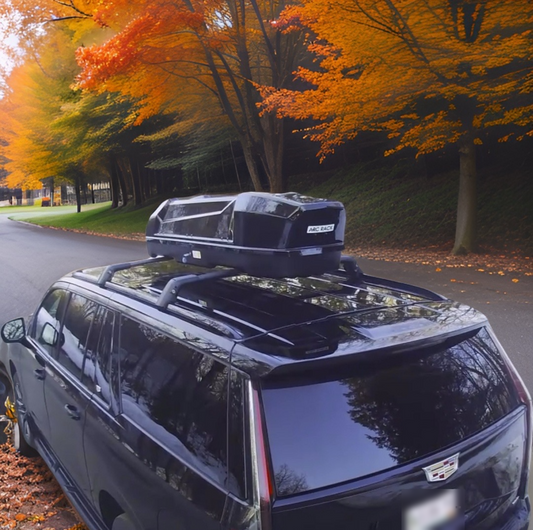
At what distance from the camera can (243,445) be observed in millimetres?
1891

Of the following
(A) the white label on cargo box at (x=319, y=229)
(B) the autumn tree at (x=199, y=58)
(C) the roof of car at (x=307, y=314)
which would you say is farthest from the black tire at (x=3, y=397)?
(B) the autumn tree at (x=199, y=58)

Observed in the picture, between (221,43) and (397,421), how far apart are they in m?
14.9

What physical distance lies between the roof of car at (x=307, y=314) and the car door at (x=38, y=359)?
0.77 metres

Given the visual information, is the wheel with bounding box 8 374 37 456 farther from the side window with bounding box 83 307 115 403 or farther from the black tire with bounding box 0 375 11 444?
the side window with bounding box 83 307 115 403

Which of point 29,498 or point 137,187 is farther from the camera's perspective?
point 137,187

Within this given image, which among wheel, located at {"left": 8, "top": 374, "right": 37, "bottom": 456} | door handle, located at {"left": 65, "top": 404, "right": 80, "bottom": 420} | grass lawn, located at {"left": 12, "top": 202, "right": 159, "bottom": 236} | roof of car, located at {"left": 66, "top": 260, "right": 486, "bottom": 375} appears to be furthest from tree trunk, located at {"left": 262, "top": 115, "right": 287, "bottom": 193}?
door handle, located at {"left": 65, "top": 404, "right": 80, "bottom": 420}

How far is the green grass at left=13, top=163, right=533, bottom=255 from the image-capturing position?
1483cm

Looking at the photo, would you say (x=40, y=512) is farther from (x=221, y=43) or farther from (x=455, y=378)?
(x=221, y=43)

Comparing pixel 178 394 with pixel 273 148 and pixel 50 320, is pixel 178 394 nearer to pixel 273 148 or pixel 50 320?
pixel 50 320

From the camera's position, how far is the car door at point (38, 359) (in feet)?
12.4

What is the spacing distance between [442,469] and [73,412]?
2.11 meters

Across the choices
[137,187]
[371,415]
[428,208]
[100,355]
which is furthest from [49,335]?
[137,187]

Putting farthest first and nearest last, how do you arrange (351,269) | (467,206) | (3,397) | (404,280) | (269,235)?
(467,206), (404,280), (3,397), (351,269), (269,235)

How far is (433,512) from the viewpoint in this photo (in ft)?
6.48
